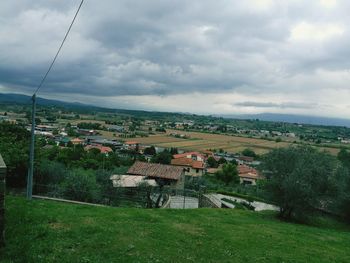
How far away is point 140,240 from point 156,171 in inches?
1318

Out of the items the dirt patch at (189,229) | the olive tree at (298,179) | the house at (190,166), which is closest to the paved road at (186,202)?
the olive tree at (298,179)

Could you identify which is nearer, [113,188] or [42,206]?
[42,206]

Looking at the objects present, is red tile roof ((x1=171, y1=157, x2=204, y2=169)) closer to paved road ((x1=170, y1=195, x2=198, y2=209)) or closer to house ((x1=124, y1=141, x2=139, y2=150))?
house ((x1=124, y1=141, x2=139, y2=150))

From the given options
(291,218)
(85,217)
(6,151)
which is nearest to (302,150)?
(291,218)

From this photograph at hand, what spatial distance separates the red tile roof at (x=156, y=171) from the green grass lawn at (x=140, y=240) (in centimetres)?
2723

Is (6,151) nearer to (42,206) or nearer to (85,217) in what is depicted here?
(42,206)

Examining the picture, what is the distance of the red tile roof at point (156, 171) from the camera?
43378 mm

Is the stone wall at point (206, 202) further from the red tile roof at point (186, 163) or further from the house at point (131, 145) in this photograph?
the house at point (131, 145)

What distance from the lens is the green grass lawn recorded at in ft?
32.3

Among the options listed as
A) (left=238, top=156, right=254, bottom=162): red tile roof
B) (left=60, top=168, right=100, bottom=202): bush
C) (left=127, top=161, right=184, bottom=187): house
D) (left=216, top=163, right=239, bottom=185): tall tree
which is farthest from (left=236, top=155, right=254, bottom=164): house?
(left=60, top=168, right=100, bottom=202): bush

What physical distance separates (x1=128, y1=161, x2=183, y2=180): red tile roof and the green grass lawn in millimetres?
27234

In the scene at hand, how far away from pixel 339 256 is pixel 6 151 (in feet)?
82.2

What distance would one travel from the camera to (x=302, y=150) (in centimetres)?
2327

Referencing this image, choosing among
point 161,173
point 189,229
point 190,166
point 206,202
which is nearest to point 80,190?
point 206,202
